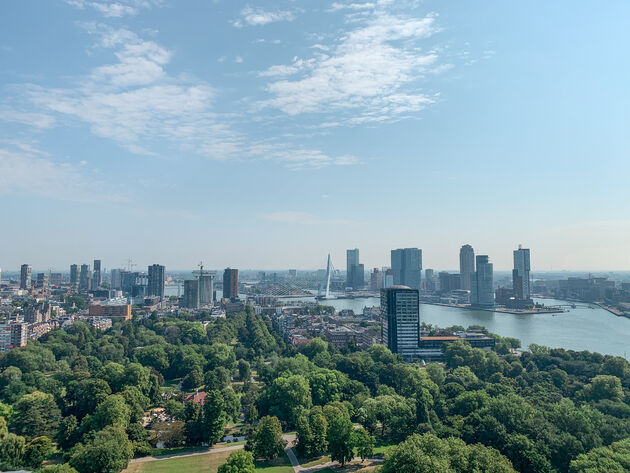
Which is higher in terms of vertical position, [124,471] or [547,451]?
[547,451]

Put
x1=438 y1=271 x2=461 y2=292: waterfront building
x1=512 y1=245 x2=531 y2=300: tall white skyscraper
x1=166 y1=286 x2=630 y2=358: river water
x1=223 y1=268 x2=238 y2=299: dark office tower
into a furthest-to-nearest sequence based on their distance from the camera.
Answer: x1=438 y1=271 x2=461 y2=292: waterfront building < x1=223 y1=268 x2=238 y2=299: dark office tower < x1=512 y1=245 x2=531 y2=300: tall white skyscraper < x1=166 y1=286 x2=630 y2=358: river water

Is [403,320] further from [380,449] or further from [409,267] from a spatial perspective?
[409,267]

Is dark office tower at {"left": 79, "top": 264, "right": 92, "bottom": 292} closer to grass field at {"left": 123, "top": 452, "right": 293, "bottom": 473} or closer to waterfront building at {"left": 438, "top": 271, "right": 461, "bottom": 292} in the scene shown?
waterfront building at {"left": 438, "top": 271, "right": 461, "bottom": 292}

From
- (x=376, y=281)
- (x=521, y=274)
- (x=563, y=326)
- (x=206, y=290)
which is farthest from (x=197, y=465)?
(x=376, y=281)

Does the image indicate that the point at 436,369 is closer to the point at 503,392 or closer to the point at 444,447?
the point at 503,392

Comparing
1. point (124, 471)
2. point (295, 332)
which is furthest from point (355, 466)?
point (295, 332)

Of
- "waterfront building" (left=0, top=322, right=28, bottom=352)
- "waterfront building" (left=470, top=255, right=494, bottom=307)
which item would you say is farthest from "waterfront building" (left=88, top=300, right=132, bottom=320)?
"waterfront building" (left=470, top=255, right=494, bottom=307)
